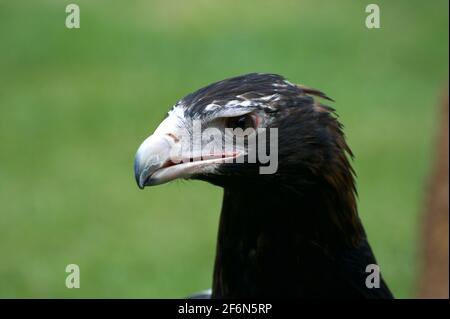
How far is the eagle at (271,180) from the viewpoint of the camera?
12.1 ft

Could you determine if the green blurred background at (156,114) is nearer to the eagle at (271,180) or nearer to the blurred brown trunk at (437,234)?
the blurred brown trunk at (437,234)

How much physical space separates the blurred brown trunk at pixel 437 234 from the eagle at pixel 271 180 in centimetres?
173

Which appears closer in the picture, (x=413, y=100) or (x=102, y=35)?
(x=413, y=100)

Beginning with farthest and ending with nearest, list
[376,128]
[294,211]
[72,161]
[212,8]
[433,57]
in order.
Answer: [212,8], [433,57], [376,128], [72,161], [294,211]

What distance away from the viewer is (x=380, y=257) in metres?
7.89

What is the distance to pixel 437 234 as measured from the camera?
6039mm

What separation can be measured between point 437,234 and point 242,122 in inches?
106

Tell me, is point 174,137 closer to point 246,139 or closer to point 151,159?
point 151,159

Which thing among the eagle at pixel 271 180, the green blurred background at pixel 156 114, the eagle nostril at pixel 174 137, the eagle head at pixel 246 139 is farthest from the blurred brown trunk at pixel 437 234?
the eagle nostril at pixel 174 137

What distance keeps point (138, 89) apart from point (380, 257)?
4245 mm

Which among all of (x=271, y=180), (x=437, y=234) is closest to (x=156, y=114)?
(x=437, y=234)

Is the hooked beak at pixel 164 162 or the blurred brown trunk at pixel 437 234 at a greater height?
the hooked beak at pixel 164 162
